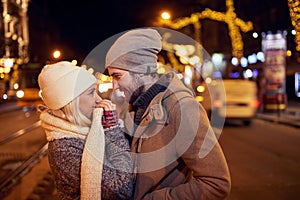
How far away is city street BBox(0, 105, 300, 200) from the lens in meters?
6.61

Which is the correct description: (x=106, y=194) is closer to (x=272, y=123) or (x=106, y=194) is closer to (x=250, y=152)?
(x=250, y=152)

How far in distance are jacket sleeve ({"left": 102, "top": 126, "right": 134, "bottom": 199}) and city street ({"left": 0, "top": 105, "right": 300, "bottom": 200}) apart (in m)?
4.45

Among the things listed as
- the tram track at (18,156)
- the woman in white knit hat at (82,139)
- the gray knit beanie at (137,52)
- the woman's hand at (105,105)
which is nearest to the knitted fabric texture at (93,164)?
the woman in white knit hat at (82,139)

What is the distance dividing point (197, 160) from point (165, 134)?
0.20 metres

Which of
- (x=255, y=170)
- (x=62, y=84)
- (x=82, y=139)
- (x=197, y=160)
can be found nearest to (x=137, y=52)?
(x=62, y=84)

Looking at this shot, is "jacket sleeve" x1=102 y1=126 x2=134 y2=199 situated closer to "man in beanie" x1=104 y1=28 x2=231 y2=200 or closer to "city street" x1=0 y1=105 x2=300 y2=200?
"man in beanie" x1=104 y1=28 x2=231 y2=200

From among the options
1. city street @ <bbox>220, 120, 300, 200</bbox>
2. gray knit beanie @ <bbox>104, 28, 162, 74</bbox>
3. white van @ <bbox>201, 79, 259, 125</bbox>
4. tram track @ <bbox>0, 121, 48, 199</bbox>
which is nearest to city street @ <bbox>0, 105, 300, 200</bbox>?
city street @ <bbox>220, 120, 300, 200</bbox>

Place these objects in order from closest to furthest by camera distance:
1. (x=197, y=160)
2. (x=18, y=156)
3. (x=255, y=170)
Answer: (x=197, y=160) < (x=255, y=170) < (x=18, y=156)

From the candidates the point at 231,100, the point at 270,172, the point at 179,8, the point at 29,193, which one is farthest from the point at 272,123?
the point at 179,8

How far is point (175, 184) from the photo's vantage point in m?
2.02

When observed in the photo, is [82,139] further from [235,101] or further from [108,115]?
[235,101]

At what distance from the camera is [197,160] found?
6.23 ft

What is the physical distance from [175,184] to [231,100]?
1608cm

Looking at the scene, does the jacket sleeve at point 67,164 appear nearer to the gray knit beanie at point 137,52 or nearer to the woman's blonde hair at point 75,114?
the woman's blonde hair at point 75,114
